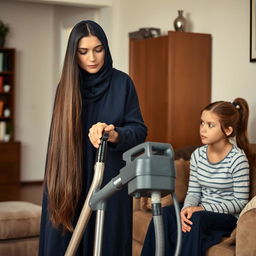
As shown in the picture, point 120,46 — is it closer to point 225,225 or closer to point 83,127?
point 225,225

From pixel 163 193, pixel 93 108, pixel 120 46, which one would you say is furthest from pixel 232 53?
pixel 163 193

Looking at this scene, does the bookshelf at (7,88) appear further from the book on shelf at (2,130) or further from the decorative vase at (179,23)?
the decorative vase at (179,23)

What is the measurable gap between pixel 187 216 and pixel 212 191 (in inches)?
9.6

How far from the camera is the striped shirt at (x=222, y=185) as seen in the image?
10.2 ft

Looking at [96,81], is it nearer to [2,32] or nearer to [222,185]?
[222,185]

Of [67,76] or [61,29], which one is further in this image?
[61,29]

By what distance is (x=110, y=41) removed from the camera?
20.7 ft

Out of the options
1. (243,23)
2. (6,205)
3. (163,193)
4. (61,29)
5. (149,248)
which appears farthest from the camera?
(61,29)

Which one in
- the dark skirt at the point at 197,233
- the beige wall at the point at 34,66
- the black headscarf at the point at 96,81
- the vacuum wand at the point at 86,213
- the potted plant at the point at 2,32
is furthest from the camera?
the beige wall at the point at 34,66

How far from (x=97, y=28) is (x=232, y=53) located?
2.97 meters

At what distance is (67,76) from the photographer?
178cm

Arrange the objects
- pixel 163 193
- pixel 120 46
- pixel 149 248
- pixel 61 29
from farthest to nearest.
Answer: pixel 61 29
pixel 120 46
pixel 149 248
pixel 163 193

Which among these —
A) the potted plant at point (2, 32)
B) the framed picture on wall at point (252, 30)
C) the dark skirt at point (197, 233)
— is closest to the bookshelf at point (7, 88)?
the potted plant at point (2, 32)

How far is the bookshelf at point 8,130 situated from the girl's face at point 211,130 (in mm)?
4846
